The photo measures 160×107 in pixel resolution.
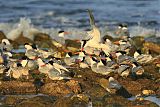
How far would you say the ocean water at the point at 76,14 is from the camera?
24.2m

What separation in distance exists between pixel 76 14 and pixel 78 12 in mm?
493

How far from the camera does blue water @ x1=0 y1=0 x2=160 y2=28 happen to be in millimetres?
25703

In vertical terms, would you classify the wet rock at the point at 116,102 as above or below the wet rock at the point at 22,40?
above

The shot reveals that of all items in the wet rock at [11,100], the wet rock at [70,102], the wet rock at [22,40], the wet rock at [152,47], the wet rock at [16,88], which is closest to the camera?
the wet rock at [70,102]

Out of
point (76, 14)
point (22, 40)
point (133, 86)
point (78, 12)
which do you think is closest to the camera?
point (133, 86)

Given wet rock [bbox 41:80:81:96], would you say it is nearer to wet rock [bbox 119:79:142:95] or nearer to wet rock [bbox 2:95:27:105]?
wet rock [bbox 2:95:27:105]

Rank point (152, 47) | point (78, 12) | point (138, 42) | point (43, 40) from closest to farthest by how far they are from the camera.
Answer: point (152, 47)
point (138, 42)
point (43, 40)
point (78, 12)

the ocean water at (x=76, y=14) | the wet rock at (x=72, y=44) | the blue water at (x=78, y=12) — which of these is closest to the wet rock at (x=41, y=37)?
the ocean water at (x=76, y=14)

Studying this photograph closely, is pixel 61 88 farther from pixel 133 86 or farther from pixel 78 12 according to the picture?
pixel 78 12

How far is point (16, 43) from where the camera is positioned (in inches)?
778

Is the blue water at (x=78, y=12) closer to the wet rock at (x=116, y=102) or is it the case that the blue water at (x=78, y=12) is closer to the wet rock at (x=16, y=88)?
the wet rock at (x=16, y=88)

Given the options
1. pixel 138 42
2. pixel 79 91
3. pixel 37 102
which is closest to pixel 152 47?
pixel 138 42

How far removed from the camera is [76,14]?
28250 mm

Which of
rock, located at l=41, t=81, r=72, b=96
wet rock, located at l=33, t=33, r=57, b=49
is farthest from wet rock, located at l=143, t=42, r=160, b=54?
rock, located at l=41, t=81, r=72, b=96
